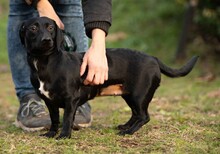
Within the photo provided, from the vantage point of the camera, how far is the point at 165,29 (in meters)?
11.0

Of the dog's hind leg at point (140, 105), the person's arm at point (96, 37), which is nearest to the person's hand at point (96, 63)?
the person's arm at point (96, 37)

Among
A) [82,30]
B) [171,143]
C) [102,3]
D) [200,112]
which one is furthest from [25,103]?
[200,112]

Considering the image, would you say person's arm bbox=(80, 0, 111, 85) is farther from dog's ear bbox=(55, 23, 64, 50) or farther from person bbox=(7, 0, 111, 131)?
dog's ear bbox=(55, 23, 64, 50)

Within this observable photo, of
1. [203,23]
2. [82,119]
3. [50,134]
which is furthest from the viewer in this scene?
[203,23]

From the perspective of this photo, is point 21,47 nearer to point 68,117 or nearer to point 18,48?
point 18,48

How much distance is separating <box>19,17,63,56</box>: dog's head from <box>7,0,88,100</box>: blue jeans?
2.66ft

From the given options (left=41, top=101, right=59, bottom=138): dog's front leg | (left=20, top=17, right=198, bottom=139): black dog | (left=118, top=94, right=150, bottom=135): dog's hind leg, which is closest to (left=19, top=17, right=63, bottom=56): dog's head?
(left=20, top=17, right=198, bottom=139): black dog

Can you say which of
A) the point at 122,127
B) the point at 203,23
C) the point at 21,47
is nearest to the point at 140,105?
the point at 122,127

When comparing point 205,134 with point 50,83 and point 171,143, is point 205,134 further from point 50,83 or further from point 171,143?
point 50,83

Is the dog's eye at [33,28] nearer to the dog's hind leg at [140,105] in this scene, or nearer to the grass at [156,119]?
the grass at [156,119]

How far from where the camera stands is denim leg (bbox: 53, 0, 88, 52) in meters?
4.34

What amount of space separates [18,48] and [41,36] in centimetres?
110

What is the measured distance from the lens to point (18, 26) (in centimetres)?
433

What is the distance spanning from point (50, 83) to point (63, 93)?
4.5 inches
